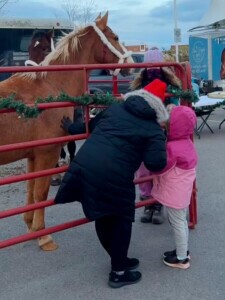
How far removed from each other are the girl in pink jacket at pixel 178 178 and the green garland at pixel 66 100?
0.49m

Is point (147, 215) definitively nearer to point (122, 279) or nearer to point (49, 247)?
point (49, 247)

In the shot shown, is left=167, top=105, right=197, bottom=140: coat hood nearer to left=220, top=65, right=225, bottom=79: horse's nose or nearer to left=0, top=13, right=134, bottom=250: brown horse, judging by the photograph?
left=0, top=13, right=134, bottom=250: brown horse

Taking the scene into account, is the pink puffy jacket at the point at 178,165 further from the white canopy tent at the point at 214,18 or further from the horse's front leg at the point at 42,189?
the white canopy tent at the point at 214,18

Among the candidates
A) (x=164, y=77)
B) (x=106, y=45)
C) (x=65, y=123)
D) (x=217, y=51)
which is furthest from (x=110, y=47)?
(x=217, y=51)

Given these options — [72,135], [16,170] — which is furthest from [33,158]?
[16,170]

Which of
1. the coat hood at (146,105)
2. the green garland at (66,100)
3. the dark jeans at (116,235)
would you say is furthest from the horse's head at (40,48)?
the dark jeans at (116,235)

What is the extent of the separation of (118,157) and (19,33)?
376 inches

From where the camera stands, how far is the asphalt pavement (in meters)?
3.38

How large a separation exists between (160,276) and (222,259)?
0.59m

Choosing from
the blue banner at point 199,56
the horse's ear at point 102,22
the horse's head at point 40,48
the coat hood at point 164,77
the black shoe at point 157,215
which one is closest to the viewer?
the coat hood at point 164,77

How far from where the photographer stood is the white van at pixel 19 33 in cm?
1174

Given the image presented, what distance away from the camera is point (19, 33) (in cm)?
1195

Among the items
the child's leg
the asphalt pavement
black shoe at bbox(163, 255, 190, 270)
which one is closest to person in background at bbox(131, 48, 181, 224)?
the asphalt pavement

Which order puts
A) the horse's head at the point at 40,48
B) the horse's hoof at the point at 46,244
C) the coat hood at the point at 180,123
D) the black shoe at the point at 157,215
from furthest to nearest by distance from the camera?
the horse's head at the point at 40,48, the black shoe at the point at 157,215, the horse's hoof at the point at 46,244, the coat hood at the point at 180,123
